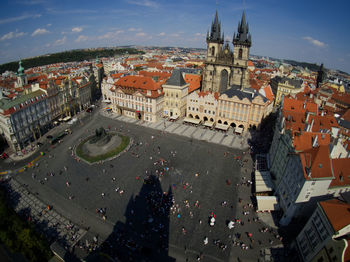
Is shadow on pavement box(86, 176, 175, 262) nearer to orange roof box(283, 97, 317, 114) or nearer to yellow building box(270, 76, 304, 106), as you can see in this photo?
orange roof box(283, 97, 317, 114)

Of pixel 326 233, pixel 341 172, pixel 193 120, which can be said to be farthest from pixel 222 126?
pixel 326 233

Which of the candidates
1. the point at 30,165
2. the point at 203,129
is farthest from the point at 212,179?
the point at 30,165

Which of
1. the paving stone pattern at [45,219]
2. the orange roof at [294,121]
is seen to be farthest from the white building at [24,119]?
the orange roof at [294,121]

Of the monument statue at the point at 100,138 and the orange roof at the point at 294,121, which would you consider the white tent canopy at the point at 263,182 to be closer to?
the orange roof at the point at 294,121

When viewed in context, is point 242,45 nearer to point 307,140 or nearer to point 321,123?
point 321,123

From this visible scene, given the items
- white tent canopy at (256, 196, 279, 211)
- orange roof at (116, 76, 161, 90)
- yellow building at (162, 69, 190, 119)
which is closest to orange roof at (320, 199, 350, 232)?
white tent canopy at (256, 196, 279, 211)
